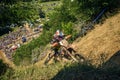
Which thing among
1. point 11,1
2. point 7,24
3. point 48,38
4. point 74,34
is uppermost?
point 11,1

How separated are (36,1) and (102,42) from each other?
445cm

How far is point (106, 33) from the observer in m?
18.5

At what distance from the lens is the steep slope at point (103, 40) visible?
15.6 metres

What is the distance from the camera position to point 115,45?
612 inches

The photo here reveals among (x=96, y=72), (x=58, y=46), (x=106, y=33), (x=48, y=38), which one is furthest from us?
(x=48, y=38)

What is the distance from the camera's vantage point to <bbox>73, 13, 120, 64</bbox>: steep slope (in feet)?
51.1

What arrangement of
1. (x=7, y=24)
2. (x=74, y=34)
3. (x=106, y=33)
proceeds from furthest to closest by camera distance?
(x=74, y=34) < (x=106, y=33) < (x=7, y=24)

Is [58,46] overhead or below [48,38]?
overhead

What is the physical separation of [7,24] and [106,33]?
20.3 feet

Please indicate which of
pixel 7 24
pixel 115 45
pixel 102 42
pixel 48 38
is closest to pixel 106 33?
pixel 102 42

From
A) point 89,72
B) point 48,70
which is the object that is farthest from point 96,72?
point 48,70

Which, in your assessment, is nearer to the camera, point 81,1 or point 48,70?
point 48,70

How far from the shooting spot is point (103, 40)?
58.3 feet

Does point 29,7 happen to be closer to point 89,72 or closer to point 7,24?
point 7,24
